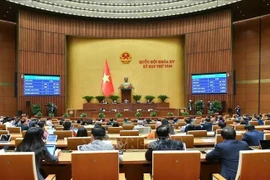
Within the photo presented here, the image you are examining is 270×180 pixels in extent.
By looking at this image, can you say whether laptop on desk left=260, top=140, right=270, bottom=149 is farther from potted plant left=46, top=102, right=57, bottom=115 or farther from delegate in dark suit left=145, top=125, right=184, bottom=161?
potted plant left=46, top=102, right=57, bottom=115

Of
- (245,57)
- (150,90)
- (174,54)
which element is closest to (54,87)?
(150,90)

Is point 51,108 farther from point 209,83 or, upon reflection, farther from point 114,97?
point 209,83

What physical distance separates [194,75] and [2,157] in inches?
582

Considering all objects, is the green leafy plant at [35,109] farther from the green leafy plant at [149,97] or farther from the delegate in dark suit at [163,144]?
the delegate in dark suit at [163,144]

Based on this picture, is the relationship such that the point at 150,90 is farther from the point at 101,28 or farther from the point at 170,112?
the point at 101,28

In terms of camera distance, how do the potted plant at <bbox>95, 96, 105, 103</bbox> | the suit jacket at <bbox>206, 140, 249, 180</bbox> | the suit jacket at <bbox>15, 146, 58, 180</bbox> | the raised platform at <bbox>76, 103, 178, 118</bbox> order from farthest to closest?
the potted plant at <bbox>95, 96, 105, 103</bbox>, the raised platform at <bbox>76, 103, 178, 118</bbox>, the suit jacket at <bbox>206, 140, 249, 180</bbox>, the suit jacket at <bbox>15, 146, 58, 180</bbox>

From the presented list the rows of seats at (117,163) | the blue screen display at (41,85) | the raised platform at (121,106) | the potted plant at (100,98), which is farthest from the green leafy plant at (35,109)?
the rows of seats at (117,163)

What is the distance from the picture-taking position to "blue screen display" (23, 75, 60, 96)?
14961 millimetres

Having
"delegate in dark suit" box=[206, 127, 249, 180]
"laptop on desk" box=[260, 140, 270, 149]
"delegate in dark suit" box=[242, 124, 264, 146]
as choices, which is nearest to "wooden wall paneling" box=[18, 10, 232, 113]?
"delegate in dark suit" box=[242, 124, 264, 146]

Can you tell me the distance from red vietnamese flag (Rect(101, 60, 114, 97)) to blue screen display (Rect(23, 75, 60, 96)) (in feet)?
8.77

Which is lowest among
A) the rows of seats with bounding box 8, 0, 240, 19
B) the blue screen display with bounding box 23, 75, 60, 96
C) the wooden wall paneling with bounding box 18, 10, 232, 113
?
the blue screen display with bounding box 23, 75, 60, 96

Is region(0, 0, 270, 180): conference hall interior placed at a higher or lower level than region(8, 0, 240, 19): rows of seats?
lower

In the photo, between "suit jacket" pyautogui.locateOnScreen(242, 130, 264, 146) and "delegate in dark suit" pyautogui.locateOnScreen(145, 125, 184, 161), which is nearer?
"delegate in dark suit" pyautogui.locateOnScreen(145, 125, 184, 161)

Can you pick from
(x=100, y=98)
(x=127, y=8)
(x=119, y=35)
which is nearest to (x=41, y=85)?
(x=100, y=98)
